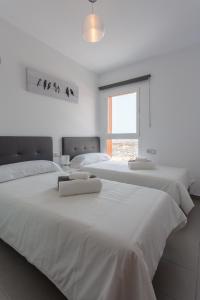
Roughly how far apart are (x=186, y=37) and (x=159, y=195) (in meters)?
2.55

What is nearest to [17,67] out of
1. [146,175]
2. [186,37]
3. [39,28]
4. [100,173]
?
[39,28]

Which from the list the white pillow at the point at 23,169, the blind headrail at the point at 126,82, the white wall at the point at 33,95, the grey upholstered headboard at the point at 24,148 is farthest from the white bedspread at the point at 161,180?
the blind headrail at the point at 126,82

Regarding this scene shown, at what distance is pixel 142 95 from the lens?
11.2 feet

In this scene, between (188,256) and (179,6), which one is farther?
(179,6)

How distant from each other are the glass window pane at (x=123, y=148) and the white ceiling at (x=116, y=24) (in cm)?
170

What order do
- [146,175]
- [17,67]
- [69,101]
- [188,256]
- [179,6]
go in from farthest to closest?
1. [69,101]
2. [17,67]
3. [146,175]
4. [179,6]
5. [188,256]

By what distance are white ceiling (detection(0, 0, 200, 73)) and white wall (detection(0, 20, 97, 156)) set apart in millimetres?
183

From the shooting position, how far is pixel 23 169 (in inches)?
81.4

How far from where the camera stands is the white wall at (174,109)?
2.89 metres

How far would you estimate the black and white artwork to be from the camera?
2546 mm

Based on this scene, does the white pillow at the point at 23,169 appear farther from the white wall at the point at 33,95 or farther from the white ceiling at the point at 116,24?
the white ceiling at the point at 116,24

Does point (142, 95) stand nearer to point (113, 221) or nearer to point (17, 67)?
point (17, 67)

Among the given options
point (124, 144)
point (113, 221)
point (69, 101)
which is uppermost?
point (69, 101)

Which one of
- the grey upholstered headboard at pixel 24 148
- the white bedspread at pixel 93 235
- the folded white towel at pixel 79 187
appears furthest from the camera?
the grey upholstered headboard at pixel 24 148
